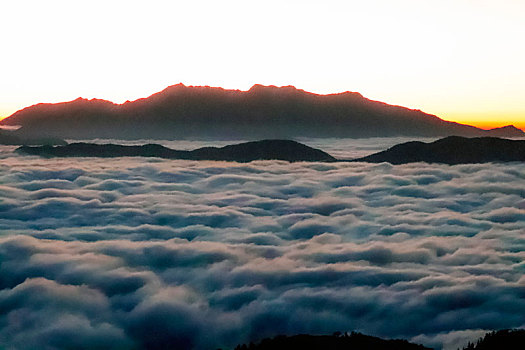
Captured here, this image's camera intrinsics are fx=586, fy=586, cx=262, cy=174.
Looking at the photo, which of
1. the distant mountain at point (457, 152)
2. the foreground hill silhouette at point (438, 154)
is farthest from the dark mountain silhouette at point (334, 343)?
the distant mountain at point (457, 152)

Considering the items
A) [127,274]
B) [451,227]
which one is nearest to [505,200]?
[451,227]

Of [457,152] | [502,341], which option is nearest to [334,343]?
[502,341]

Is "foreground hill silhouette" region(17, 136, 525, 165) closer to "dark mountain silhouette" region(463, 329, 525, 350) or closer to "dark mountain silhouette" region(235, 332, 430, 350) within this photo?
"dark mountain silhouette" region(463, 329, 525, 350)

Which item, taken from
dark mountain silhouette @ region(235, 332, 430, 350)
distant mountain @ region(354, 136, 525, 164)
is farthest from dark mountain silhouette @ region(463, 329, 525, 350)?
distant mountain @ region(354, 136, 525, 164)

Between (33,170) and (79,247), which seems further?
(33,170)

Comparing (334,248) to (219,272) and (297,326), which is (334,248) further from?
(297,326)

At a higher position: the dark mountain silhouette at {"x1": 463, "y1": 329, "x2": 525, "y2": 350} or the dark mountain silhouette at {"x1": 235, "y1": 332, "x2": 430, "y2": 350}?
the dark mountain silhouette at {"x1": 463, "y1": 329, "x2": 525, "y2": 350}
